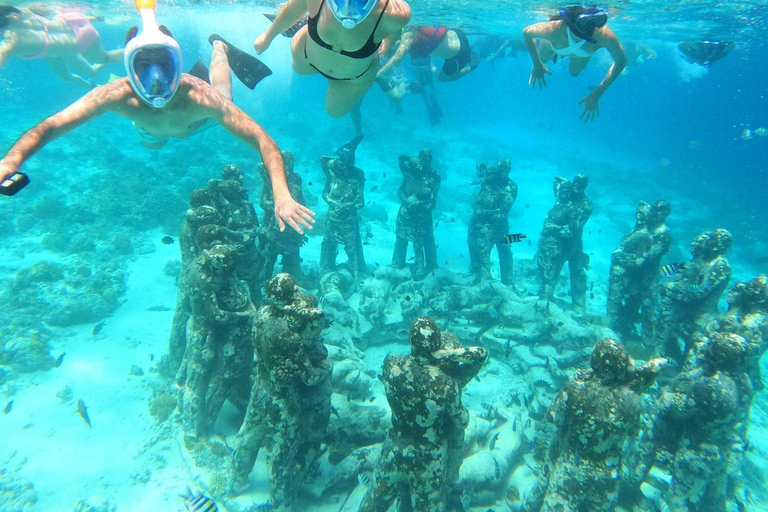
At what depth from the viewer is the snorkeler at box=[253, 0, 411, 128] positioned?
3.15 m

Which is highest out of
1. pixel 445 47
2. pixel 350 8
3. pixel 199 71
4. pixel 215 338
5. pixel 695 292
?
pixel 445 47

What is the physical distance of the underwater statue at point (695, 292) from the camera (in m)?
6.56

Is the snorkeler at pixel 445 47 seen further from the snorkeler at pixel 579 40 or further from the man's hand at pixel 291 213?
the man's hand at pixel 291 213

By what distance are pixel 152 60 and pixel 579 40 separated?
25.0 feet

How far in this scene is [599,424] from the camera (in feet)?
11.6

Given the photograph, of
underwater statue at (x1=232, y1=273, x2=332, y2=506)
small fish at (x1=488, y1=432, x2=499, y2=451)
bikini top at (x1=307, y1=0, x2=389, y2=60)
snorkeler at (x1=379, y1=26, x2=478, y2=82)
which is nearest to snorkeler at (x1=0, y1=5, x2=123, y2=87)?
snorkeler at (x1=379, y1=26, x2=478, y2=82)

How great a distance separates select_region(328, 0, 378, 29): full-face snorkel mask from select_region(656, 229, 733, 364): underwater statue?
7.44 metres

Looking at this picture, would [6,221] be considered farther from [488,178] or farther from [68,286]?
[488,178]

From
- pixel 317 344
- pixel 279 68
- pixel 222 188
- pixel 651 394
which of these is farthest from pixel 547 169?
pixel 279 68

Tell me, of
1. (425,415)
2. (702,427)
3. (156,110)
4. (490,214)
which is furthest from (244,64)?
(702,427)

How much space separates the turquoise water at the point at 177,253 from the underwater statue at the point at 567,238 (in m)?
0.69

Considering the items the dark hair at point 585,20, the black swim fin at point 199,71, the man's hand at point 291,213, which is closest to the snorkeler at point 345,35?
the man's hand at point 291,213

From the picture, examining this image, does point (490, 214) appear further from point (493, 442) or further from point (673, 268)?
point (493, 442)

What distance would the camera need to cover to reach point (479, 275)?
37.0 ft
